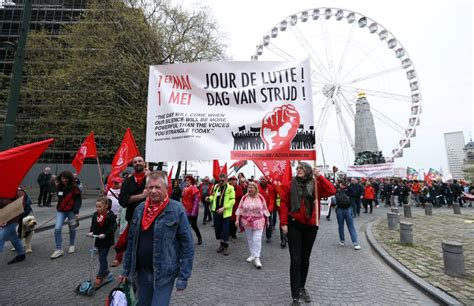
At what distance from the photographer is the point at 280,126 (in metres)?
4.07

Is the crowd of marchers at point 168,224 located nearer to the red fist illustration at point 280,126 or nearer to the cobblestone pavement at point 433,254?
the red fist illustration at point 280,126

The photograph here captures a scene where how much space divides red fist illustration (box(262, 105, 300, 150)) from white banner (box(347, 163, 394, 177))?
17.5 meters

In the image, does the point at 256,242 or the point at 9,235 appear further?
the point at 256,242

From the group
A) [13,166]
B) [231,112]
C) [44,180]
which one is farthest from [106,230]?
[44,180]

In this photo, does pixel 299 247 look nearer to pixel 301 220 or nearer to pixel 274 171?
pixel 301 220

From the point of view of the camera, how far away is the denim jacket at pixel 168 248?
2396 millimetres

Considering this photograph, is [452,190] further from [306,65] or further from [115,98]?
[115,98]

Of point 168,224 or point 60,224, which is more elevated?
point 168,224

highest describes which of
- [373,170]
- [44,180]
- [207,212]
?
[373,170]

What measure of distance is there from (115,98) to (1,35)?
28.9m

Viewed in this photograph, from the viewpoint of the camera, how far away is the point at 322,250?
6.76 metres

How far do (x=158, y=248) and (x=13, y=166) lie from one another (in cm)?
179

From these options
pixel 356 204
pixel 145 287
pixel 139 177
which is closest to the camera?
pixel 145 287

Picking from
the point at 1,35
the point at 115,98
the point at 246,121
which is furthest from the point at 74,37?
the point at 1,35
